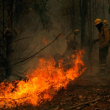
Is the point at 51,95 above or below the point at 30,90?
below

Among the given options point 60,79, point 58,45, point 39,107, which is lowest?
point 39,107

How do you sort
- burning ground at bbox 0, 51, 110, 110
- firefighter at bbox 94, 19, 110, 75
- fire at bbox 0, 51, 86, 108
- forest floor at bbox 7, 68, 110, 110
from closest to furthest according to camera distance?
forest floor at bbox 7, 68, 110, 110 < burning ground at bbox 0, 51, 110, 110 < fire at bbox 0, 51, 86, 108 < firefighter at bbox 94, 19, 110, 75

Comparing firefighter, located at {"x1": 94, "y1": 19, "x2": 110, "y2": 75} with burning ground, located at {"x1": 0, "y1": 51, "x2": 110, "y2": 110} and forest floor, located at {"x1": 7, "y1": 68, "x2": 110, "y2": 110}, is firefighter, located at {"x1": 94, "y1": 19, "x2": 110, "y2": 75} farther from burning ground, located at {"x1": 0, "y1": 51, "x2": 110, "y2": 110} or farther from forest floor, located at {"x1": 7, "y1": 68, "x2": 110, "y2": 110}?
forest floor, located at {"x1": 7, "y1": 68, "x2": 110, "y2": 110}

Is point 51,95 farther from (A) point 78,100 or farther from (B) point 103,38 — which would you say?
(B) point 103,38

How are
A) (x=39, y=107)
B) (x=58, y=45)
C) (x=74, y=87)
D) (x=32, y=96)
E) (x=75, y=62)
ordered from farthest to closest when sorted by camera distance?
1. (x=58, y=45)
2. (x=75, y=62)
3. (x=74, y=87)
4. (x=32, y=96)
5. (x=39, y=107)

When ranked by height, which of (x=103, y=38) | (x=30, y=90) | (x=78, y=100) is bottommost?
(x=78, y=100)

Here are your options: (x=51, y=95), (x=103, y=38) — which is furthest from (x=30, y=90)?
(x=103, y=38)

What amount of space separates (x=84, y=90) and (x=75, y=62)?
15.0 ft

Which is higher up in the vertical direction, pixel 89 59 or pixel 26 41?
pixel 26 41

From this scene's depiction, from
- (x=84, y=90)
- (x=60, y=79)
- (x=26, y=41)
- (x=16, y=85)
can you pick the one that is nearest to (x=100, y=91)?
(x=84, y=90)

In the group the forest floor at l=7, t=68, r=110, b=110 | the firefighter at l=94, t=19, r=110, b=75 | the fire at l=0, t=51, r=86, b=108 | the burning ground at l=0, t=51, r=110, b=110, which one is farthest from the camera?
the firefighter at l=94, t=19, r=110, b=75

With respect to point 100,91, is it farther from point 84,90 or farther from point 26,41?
point 26,41

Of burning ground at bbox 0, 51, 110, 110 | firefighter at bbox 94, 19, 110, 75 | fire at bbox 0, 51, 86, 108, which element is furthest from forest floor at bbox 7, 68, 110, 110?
firefighter at bbox 94, 19, 110, 75

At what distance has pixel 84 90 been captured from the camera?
15.8ft
